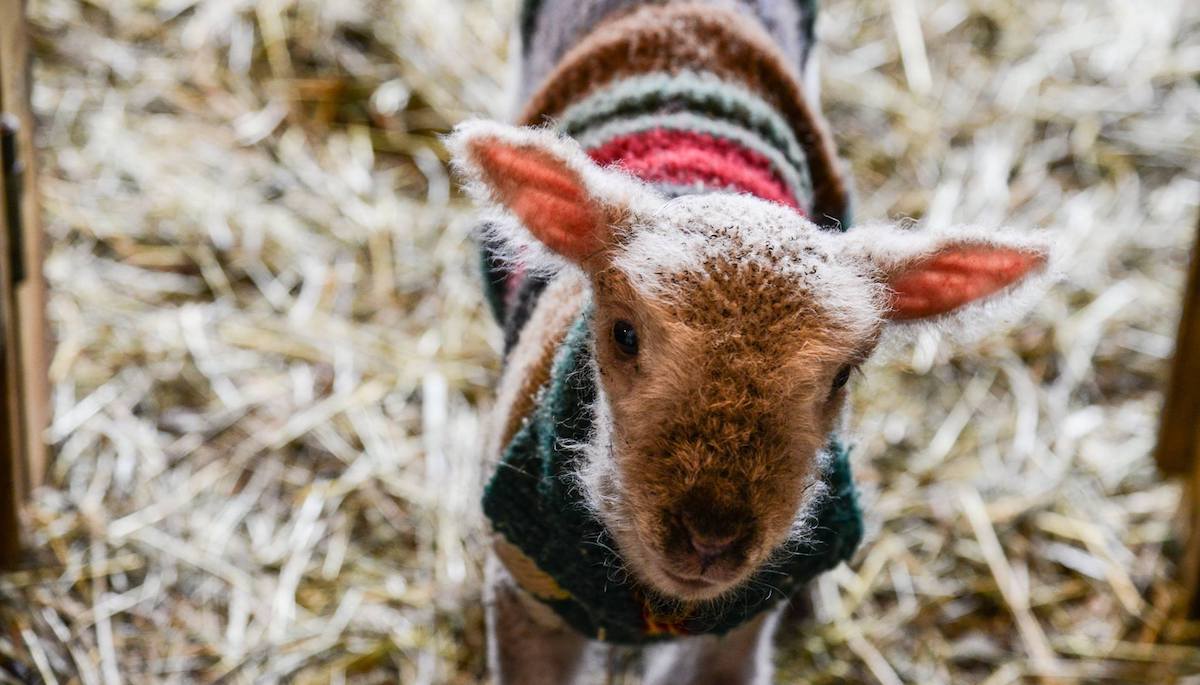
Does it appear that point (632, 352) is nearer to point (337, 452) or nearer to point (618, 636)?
point (618, 636)

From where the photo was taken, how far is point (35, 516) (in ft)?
10.2

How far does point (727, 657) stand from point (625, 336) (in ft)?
2.93

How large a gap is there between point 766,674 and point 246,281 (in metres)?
2.15

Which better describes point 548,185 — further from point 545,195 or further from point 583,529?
point 583,529

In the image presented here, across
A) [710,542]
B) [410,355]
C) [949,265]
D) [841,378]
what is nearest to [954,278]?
[949,265]

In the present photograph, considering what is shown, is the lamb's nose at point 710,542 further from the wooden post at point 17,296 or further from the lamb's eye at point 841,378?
the wooden post at point 17,296

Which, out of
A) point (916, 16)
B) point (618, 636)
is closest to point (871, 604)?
point (618, 636)

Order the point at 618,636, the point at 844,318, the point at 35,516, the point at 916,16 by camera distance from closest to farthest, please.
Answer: the point at 844,318 → the point at 618,636 → the point at 35,516 → the point at 916,16

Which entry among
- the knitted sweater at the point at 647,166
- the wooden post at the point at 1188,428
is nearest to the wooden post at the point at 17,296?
the knitted sweater at the point at 647,166

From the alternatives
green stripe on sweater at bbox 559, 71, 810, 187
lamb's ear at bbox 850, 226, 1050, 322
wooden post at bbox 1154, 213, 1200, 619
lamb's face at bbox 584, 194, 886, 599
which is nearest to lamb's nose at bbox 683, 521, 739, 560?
lamb's face at bbox 584, 194, 886, 599

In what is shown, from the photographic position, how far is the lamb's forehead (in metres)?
1.78

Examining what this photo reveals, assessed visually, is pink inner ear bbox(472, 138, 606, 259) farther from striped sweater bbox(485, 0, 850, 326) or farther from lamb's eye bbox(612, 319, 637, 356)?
striped sweater bbox(485, 0, 850, 326)

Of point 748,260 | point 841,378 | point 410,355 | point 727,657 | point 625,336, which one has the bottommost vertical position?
point 410,355

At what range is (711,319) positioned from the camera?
1763mm
